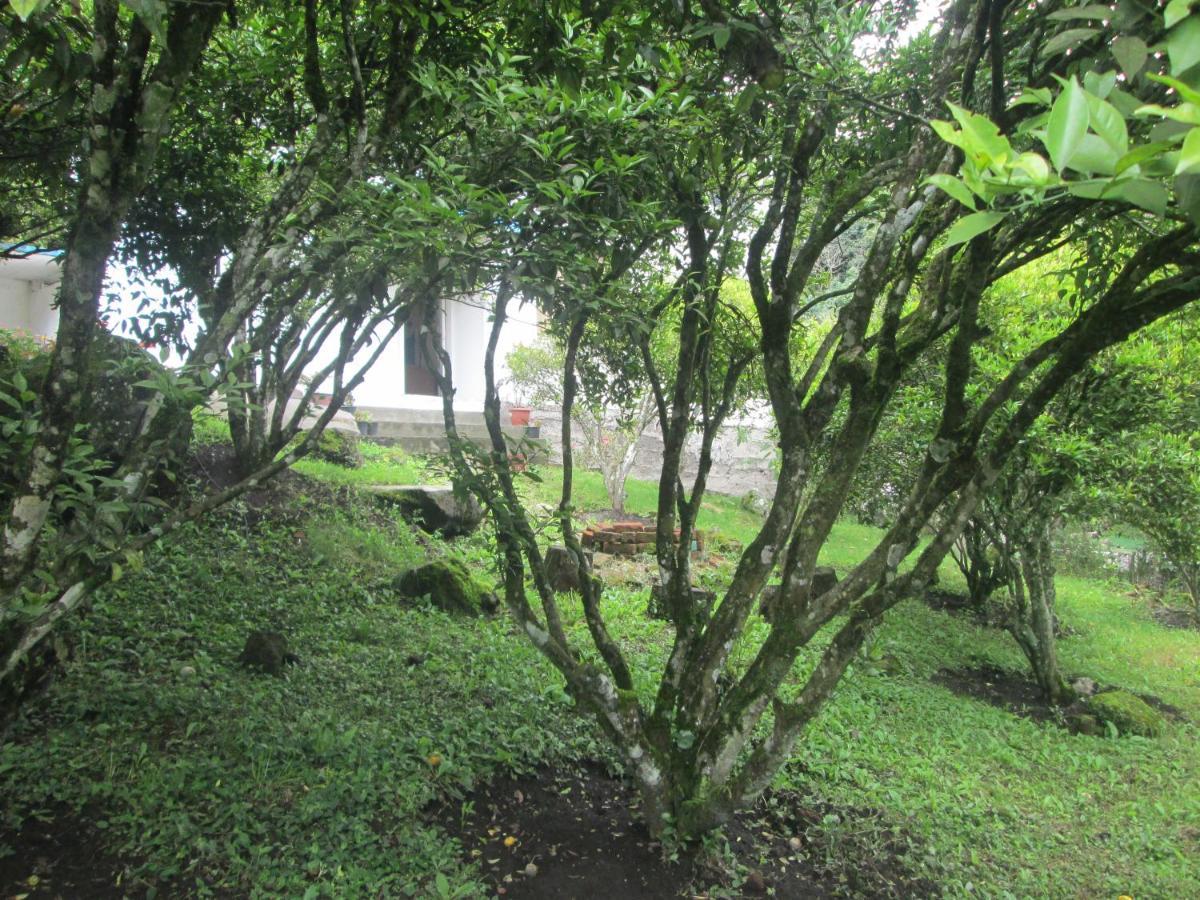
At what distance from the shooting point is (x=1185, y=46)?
0.76 m

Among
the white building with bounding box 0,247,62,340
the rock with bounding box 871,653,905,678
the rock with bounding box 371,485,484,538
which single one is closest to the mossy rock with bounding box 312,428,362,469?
the rock with bounding box 371,485,484,538

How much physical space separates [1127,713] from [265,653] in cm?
560

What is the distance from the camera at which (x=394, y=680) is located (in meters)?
4.27

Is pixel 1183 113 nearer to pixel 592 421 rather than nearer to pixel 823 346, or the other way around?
pixel 823 346

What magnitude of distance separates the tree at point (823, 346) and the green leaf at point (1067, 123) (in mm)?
1536

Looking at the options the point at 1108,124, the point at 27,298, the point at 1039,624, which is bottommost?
the point at 1039,624

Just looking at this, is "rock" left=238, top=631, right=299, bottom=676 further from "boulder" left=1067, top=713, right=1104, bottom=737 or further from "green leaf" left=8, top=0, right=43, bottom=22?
"boulder" left=1067, top=713, right=1104, bottom=737

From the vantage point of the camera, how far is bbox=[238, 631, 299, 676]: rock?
414cm

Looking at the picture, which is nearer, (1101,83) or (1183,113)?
(1183,113)

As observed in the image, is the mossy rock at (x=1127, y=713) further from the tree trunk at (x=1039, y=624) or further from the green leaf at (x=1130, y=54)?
the green leaf at (x=1130, y=54)

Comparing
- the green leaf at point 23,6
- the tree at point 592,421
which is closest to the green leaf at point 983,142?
the green leaf at point 23,6

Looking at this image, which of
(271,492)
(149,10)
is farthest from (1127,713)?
(271,492)

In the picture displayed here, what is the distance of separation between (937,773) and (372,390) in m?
11.0

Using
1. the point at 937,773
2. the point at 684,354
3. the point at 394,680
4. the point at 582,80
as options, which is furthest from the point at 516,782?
the point at 582,80
